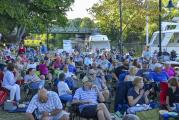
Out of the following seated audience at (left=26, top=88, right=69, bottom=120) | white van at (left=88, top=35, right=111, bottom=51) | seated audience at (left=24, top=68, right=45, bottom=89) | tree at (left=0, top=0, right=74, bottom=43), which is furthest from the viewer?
white van at (left=88, top=35, right=111, bottom=51)

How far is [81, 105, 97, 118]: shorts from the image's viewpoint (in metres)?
9.53

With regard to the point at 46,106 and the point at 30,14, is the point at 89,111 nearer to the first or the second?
the point at 46,106

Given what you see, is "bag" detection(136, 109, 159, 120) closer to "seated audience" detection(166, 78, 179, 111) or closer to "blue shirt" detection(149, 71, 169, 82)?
"seated audience" detection(166, 78, 179, 111)

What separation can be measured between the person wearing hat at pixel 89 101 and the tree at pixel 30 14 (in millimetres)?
3473

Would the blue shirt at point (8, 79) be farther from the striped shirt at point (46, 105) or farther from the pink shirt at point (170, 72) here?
the pink shirt at point (170, 72)

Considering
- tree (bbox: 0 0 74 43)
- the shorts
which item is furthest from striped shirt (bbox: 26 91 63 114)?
tree (bbox: 0 0 74 43)

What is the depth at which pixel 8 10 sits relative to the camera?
41.1ft

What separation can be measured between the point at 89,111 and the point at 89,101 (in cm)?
62

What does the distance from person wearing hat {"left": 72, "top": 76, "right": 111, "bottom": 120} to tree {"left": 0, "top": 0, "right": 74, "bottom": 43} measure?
347 centimetres

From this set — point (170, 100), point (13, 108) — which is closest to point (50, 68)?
point (13, 108)

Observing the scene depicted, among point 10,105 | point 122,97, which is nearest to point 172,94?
point 122,97

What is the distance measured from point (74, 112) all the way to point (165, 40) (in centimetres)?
2552

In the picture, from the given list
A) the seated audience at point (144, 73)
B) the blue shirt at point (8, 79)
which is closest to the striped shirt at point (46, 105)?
the blue shirt at point (8, 79)

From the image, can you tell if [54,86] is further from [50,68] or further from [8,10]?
[50,68]
